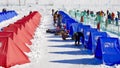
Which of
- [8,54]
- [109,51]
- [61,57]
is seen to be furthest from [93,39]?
[8,54]

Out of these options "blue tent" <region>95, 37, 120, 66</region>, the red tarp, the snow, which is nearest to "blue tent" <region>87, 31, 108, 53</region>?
the snow

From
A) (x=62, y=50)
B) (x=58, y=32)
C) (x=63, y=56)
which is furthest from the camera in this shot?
(x=58, y=32)

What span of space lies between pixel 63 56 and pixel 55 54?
2.10 ft

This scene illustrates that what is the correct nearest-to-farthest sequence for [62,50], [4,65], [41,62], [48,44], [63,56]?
[4,65] < [41,62] < [63,56] < [62,50] < [48,44]

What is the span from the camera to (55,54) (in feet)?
49.3

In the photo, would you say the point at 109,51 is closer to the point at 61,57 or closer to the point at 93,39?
the point at 61,57

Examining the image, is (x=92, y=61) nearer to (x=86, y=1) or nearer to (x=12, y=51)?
(x=12, y=51)

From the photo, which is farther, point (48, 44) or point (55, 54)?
point (48, 44)

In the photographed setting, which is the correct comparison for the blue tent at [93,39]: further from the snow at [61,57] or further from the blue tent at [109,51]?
the blue tent at [109,51]

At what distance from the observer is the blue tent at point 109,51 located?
40.9ft

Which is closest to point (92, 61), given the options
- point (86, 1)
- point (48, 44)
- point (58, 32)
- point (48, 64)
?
point (48, 64)

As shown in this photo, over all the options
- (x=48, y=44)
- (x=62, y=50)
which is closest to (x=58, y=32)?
(x=48, y=44)

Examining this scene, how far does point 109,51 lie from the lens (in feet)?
41.5

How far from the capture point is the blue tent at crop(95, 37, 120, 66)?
12.5m
